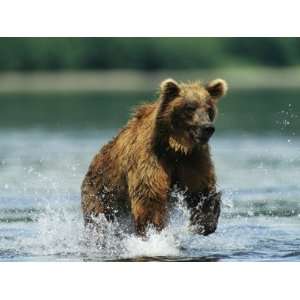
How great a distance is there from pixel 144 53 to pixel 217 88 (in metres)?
4.27

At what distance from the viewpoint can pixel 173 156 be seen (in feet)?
36.6

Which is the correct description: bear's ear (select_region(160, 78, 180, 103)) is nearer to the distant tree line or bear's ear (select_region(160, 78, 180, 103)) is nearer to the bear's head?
the bear's head

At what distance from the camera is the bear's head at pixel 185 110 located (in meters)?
10.9

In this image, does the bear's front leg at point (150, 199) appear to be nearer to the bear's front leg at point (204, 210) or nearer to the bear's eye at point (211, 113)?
the bear's front leg at point (204, 210)

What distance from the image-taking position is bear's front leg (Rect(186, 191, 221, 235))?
11328 millimetres

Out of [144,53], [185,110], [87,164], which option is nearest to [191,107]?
[185,110]

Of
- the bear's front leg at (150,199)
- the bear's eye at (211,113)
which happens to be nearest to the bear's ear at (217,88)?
the bear's eye at (211,113)

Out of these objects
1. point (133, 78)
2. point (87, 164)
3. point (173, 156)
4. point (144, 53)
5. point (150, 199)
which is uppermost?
point (144, 53)

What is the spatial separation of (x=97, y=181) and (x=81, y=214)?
708 millimetres

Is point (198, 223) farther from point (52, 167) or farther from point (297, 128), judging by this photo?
point (297, 128)

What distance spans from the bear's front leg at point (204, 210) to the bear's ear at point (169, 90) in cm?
90

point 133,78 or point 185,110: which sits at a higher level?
point 133,78

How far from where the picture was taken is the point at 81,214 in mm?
12648

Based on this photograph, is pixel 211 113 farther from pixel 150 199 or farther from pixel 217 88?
pixel 150 199
